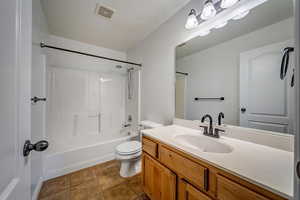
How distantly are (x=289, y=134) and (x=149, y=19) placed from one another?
197 centimetres

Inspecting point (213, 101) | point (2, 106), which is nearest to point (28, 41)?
point (2, 106)

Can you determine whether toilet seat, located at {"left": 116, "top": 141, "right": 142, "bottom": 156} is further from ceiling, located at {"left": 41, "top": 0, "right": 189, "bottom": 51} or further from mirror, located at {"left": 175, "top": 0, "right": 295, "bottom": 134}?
ceiling, located at {"left": 41, "top": 0, "right": 189, "bottom": 51}

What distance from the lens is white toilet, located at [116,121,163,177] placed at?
1631mm

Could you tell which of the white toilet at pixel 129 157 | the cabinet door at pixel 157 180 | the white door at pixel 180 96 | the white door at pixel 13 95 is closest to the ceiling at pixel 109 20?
the white door at pixel 180 96

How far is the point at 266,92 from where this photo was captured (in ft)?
3.05

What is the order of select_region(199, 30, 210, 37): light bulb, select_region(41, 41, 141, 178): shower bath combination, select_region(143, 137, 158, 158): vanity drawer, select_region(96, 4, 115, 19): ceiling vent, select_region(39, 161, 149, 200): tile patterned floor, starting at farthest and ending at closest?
select_region(41, 41, 141, 178): shower bath combination, select_region(96, 4, 115, 19): ceiling vent, select_region(39, 161, 149, 200): tile patterned floor, select_region(199, 30, 210, 37): light bulb, select_region(143, 137, 158, 158): vanity drawer

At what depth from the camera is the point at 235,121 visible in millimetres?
1094

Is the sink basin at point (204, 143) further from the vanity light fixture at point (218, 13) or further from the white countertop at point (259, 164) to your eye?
the vanity light fixture at point (218, 13)

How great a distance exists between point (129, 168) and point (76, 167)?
0.90 m

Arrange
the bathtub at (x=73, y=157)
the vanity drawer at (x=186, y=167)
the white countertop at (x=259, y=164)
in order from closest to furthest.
A: the white countertop at (x=259, y=164)
the vanity drawer at (x=186, y=167)
the bathtub at (x=73, y=157)

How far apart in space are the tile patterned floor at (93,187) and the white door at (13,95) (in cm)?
121

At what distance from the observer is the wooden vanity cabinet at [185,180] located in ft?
1.89

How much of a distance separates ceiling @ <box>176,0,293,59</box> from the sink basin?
3.26 feet

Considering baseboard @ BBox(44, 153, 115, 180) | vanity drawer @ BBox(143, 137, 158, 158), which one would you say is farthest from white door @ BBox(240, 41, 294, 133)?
baseboard @ BBox(44, 153, 115, 180)
